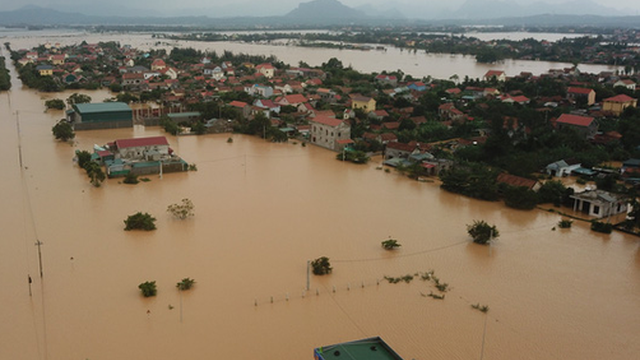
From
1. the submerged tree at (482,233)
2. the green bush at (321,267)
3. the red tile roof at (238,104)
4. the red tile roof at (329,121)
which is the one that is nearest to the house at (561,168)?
the submerged tree at (482,233)

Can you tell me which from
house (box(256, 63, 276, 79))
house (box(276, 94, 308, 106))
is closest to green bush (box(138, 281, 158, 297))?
house (box(276, 94, 308, 106))

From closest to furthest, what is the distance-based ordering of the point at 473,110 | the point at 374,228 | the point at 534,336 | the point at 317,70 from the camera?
the point at 534,336, the point at 374,228, the point at 473,110, the point at 317,70

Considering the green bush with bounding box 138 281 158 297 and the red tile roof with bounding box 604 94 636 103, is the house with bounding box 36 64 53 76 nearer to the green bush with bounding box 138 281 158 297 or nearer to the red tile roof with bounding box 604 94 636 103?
the green bush with bounding box 138 281 158 297

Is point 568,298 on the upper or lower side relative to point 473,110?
lower

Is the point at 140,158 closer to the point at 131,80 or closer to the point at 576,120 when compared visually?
the point at 576,120

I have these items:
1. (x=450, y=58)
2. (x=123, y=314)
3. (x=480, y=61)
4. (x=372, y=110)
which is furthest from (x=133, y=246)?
(x=450, y=58)

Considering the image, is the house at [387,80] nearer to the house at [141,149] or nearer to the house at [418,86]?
the house at [418,86]

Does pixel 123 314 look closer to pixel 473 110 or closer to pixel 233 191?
pixel 233 191
